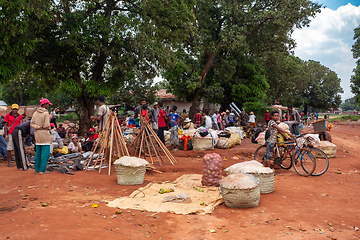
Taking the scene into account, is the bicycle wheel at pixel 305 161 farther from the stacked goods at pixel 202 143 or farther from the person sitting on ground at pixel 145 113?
the stacked goods at pixel 202 143

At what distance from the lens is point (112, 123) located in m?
7.76

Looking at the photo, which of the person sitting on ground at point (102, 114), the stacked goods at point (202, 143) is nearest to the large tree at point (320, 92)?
the stacked goods at point (202, 143)

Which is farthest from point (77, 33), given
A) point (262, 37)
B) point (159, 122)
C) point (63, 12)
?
point (262, 37)

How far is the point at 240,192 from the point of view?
471cm

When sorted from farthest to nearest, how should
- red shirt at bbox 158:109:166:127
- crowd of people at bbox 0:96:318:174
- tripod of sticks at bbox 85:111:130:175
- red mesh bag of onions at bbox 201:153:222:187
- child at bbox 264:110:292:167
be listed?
red shirt at bbox 158:109:166:127 < tripod of sticks at bbox 85:111:130:175 < child at bbox 264:110:292:167 < crowd of people at bbox 0:96:318:174 < red mesh bag of onions at bbox 201:153:222:187

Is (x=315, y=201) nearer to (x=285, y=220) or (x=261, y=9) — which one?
(x=285, y=220)

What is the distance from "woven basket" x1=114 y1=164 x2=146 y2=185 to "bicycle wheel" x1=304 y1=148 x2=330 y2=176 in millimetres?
4201

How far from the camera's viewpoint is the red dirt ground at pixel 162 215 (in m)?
3.67

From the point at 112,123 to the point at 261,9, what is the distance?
1882 centimetres

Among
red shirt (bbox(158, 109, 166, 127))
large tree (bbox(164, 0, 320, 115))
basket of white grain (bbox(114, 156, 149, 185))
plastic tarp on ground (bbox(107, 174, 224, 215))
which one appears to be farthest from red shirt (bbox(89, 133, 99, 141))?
large tree (bbox(164, 0, 320, 115))

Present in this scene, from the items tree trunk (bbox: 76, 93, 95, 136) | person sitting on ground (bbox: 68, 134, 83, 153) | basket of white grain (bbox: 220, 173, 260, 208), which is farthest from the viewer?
tree trunk (bbox: 76, 93, 95, 136)

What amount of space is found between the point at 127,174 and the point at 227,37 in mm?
16722

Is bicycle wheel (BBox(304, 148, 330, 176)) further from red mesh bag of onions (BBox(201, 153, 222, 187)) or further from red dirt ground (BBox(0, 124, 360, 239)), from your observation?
red mesh bag of onions (BBox(201, 153, 222, 187))

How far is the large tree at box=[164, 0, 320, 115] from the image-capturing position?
20.4 meters
